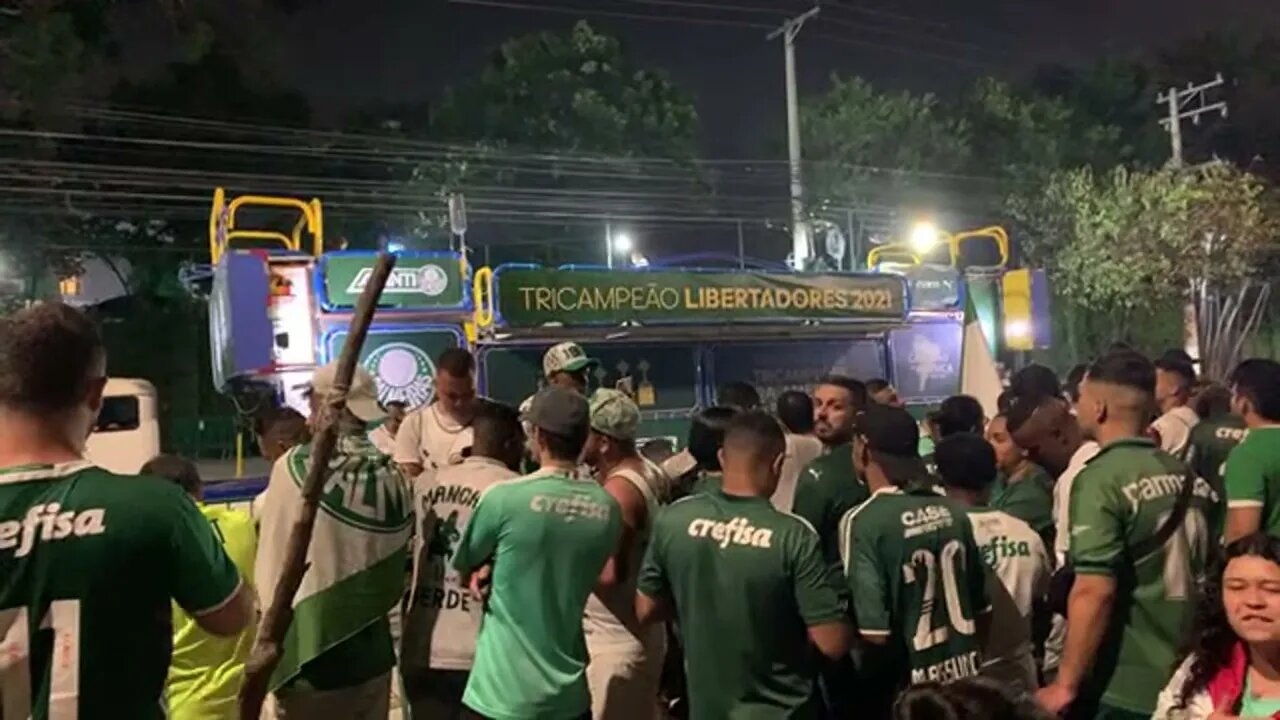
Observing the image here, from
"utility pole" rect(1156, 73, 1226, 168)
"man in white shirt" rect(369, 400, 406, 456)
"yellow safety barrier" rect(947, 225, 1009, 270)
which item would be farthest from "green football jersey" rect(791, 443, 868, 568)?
"utility pole" rect(1156, 73, 1226, 168)

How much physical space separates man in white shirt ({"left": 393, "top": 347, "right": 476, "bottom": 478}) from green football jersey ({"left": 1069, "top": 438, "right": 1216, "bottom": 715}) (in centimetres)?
311

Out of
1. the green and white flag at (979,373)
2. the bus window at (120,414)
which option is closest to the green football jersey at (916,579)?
the green and white flag at (979,373)

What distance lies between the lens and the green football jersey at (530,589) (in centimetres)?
374

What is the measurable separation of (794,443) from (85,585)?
396 centimetres

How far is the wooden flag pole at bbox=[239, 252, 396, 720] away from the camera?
80.7 inches

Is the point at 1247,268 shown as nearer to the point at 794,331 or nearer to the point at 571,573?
the point at 794,331

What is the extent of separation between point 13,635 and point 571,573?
1.88m

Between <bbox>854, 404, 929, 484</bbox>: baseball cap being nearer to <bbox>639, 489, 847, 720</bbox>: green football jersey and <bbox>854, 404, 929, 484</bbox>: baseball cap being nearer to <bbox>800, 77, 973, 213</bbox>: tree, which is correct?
<bbox>639, 489, 847, 720</bbox>: green football jersey

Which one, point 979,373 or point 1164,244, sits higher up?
point 1164,244

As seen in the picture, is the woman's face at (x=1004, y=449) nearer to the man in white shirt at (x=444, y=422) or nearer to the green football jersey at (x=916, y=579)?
the green football jersey at (x=916, y=579)

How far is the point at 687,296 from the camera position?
11953mm

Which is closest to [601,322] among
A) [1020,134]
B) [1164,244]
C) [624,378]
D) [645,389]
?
[624,378]

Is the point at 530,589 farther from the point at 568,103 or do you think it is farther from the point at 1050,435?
the point at 568,103

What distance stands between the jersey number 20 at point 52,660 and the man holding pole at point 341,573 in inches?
52.6
